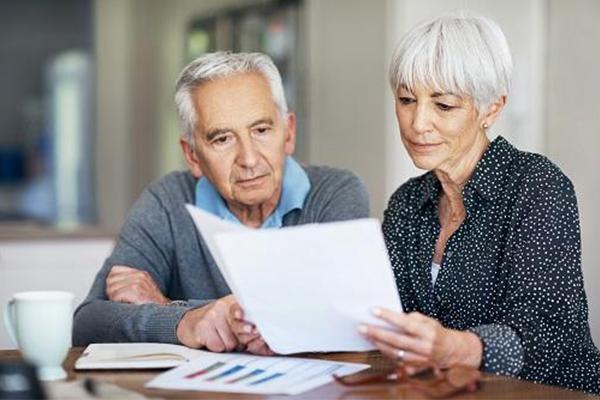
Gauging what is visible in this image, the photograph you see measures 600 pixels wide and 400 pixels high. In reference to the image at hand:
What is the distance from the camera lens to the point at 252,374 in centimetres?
174

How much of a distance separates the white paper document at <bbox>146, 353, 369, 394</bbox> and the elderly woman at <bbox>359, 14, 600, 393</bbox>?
0.74 ft

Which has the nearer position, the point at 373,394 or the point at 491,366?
the point at 373,394

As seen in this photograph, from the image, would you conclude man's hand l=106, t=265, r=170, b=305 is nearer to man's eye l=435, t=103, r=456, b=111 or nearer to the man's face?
the man's face

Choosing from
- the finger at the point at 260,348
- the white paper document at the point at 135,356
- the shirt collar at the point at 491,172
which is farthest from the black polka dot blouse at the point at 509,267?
the white paper document at the point at 135,356

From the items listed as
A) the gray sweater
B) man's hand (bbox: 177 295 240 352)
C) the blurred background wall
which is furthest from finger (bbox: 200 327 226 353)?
the blurred background wall

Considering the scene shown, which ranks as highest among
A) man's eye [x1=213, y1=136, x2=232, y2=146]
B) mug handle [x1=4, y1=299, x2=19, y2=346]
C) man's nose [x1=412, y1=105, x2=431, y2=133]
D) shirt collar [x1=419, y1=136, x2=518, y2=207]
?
man's nose [x1=412, y1=105, x2=431, y2=133]

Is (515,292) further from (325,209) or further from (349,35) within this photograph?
(349,35)

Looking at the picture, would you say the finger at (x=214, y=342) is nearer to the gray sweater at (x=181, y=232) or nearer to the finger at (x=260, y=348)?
the finger at (x=260, y=348)

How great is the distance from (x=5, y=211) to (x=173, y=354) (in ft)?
21.6

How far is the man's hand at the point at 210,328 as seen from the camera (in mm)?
1943

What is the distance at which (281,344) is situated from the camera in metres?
1.84

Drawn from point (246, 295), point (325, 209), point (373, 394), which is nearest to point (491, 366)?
point (373, 394)

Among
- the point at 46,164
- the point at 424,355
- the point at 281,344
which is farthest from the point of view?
the point at 46,164

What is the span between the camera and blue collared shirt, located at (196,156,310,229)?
246cm
